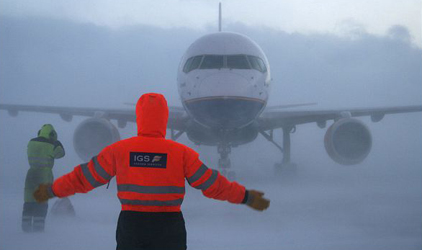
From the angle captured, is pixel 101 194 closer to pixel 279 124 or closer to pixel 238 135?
pixel 238 135

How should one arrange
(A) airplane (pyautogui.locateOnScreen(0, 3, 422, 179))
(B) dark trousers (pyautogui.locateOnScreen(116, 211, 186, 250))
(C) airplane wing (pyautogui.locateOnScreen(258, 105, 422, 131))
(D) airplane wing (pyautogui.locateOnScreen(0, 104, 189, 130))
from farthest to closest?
(D) airplane wing (pyautogui.locateOnScreen(0, 104, 189, 130)) → (C) airplane wing (pyautogui.locateOnScreen(258, 105, 422, 131)) → (A) airplane (pyautogui.locateOnScreen(0, 3, 422, 179)) → (B) dark trousers (pyautogui.locateOnScreen(116, 211, 186, 250))

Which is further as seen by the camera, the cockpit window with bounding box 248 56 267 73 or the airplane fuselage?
the cockpit window with bounding box 248 56 267 73

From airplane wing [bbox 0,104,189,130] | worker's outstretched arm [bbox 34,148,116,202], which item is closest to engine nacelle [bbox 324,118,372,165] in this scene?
airplane wing [bbox 0,104,189,130]

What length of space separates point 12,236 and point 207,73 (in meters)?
4.85

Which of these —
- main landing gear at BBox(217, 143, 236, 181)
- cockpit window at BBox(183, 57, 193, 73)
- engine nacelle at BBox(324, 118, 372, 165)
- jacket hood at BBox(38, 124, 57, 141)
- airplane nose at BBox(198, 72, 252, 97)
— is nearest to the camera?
jacket hood at BBox(38, 124, 57, 141)

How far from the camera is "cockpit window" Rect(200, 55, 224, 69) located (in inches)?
340

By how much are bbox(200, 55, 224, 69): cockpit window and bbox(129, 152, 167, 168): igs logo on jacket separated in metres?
6.04

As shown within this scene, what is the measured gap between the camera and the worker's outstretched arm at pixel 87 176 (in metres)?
2.73

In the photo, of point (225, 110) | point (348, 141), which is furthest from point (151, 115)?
point (348, 141)

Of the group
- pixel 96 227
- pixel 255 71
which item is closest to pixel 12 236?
pixel 96 227

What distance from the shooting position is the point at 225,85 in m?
8.09

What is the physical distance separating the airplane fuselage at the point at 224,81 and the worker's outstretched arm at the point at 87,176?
530 cm

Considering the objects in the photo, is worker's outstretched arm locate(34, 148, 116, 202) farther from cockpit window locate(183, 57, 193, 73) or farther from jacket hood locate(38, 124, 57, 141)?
cockpit window locate(183, 57, 193, 73)

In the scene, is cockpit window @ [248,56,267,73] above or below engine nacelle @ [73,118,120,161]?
above
